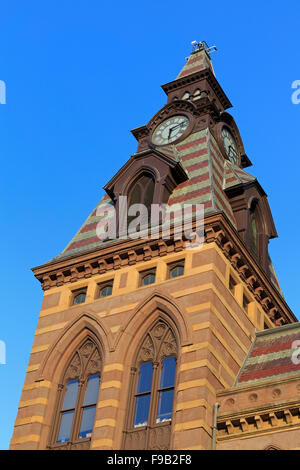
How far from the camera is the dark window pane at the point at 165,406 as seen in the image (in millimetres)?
30297

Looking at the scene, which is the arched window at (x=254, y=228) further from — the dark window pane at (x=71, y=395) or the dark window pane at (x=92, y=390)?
the dark window pane at (x=71, y=395)

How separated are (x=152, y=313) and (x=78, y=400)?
462 centimetres

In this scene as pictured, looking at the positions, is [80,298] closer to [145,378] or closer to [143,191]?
[145,378]

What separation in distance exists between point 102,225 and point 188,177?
484 cm

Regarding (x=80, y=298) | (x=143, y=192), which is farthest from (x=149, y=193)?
(x=80, y=298)

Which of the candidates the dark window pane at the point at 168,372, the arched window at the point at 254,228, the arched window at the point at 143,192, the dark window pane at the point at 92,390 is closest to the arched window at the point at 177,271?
the dark window pane at the point at 168,372

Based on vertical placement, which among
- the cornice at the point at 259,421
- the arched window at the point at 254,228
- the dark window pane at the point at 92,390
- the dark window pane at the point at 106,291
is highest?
the arched window at the point at 254,228

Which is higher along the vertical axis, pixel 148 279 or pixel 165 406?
pixel 148 279

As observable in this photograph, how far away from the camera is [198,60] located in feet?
178

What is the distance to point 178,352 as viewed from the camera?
104 ft

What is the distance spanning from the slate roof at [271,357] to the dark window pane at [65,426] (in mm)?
6814

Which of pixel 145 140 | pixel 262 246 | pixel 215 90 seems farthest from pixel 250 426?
pixel 215 90

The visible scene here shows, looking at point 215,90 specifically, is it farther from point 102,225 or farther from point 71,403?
point 71,403

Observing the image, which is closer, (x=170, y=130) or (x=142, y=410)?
(x=142, y=410)
